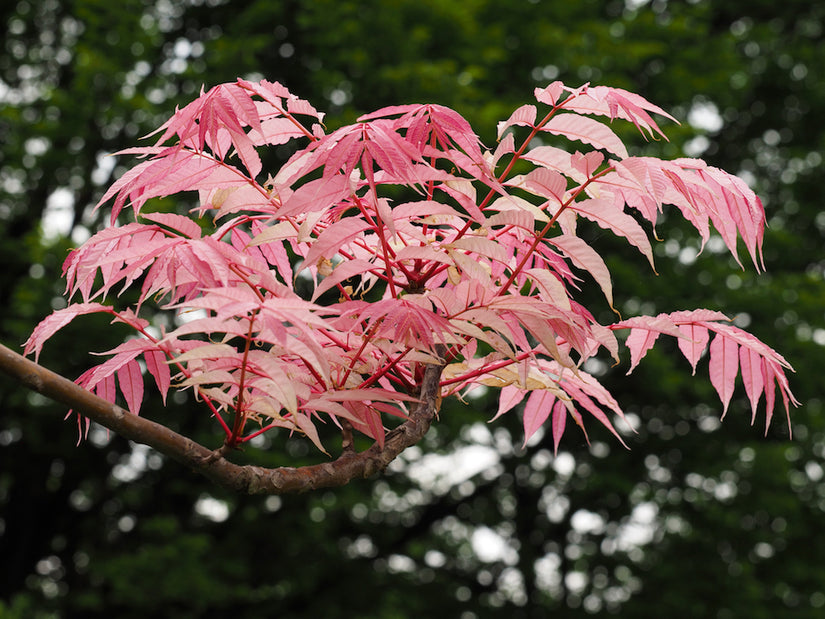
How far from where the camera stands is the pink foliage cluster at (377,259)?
926 mm

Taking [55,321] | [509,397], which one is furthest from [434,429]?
[55,321]

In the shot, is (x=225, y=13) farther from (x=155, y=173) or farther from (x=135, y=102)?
(x=155, y=173)

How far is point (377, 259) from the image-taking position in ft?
3.94

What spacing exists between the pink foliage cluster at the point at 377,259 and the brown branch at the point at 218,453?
0.04 meters

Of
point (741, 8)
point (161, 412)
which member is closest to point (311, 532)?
point (161, 412)

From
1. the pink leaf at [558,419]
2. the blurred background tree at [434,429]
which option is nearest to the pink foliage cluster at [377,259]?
the pink leaf at [558,419]

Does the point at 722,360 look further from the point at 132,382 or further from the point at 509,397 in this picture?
the point at 132,382

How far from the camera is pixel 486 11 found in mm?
7016

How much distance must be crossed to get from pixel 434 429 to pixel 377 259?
5.49 metres

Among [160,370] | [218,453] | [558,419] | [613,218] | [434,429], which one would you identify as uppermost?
[613,218]

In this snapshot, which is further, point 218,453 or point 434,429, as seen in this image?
point 434,429

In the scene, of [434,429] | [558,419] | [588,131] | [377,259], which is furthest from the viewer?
[434,429]

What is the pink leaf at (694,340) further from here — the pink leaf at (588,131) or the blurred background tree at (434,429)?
the blurred background tree at (434,429)

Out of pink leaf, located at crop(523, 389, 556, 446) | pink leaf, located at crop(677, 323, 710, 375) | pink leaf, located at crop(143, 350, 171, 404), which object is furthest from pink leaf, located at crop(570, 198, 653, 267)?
pink leaf, located at crop(143, 350, 171, 404)
